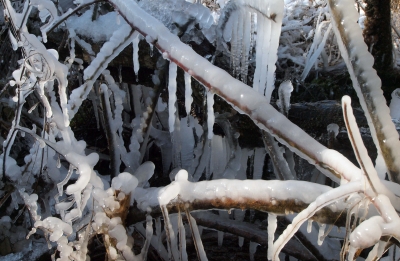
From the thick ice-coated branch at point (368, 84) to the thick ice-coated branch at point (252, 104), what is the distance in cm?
11

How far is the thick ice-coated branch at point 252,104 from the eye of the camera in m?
0.95

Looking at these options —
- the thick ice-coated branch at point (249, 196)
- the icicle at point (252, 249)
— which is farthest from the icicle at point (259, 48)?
the icicle at point (252, 249)

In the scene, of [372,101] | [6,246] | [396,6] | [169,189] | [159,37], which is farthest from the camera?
[396,6]

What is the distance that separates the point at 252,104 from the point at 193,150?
98 cm

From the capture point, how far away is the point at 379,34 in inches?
93.0

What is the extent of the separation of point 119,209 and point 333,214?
2.21 feet

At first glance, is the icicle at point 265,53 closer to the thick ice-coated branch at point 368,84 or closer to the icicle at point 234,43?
the thick ice-coated branch at point 368,84

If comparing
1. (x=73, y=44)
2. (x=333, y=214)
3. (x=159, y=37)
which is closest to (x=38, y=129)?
(x=73, y=44)

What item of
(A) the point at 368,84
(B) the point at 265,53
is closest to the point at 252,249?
(B) the point at 265,53

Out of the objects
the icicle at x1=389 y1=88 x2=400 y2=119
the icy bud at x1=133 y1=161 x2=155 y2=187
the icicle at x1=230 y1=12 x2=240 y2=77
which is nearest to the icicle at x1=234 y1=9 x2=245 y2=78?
the icicle at x1=230 y1=12 x2=240 y2=77

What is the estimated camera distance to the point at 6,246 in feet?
6.32

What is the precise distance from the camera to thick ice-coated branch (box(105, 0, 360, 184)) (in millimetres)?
949

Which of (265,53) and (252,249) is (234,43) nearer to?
(265,53)

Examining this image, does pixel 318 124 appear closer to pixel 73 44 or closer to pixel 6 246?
pixel 73 44
